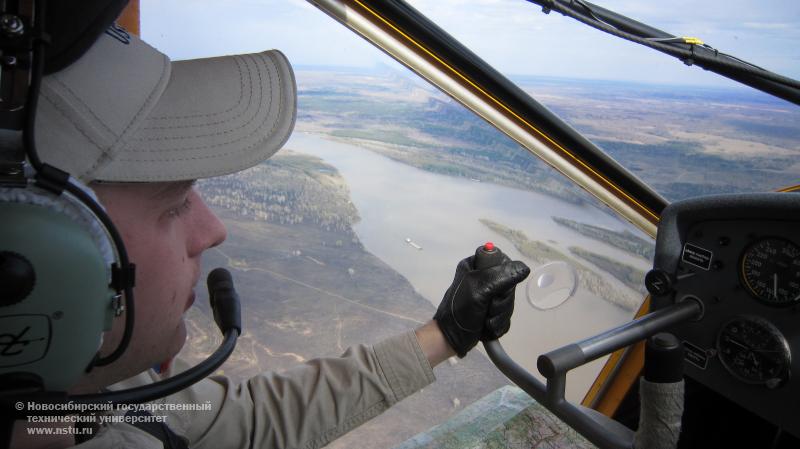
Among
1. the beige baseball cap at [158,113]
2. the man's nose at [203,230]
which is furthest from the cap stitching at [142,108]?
the man's nose at [203,230]

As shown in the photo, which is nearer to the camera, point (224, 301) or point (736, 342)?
point (224, 301)

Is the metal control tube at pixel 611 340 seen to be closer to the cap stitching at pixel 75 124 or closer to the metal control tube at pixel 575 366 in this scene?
the metal control tube at pixel 575 366

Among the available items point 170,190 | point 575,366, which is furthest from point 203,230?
point 575,366

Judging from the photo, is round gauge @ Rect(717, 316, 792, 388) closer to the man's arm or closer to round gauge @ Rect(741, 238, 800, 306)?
round gauge @ Rect(741, 238, 800, 306)

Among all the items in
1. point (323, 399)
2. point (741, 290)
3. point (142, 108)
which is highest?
point (142, 108)

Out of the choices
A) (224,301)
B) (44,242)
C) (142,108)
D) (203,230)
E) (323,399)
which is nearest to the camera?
(44,242)

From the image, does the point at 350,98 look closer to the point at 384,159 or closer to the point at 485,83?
the point at 384,159

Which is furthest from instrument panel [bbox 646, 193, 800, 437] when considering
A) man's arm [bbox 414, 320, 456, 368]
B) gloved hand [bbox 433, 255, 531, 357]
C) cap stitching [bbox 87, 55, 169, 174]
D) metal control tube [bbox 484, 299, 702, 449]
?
cap stitching [bbox 87, 55, 169, 174]

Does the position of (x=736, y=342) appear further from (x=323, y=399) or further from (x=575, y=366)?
(x=323, y=399)
